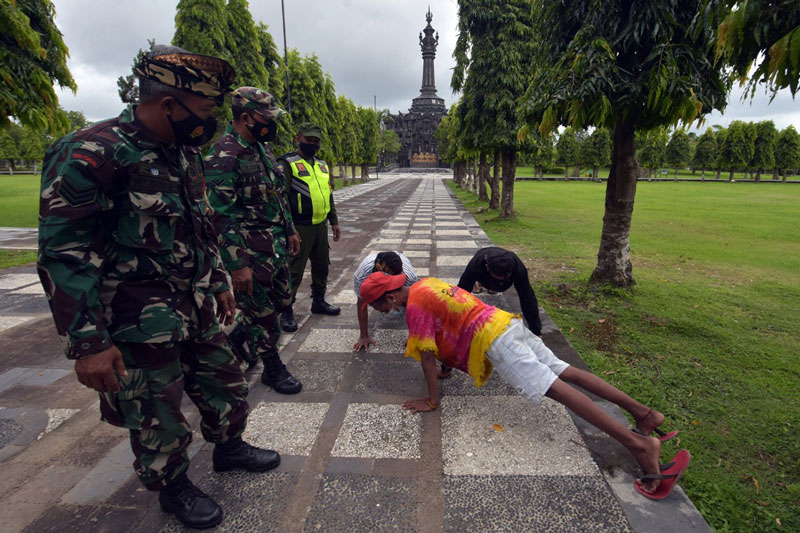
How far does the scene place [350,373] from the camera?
359 centimetres

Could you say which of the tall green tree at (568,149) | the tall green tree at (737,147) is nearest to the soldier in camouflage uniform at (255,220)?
the tall green tree at (568,149)

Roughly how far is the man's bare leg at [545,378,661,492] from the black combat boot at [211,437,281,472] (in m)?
1.84

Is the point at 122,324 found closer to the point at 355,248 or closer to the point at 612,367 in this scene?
the point at 612,367

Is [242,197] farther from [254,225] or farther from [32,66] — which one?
[32,66]

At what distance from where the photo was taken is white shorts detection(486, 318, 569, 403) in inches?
96.2

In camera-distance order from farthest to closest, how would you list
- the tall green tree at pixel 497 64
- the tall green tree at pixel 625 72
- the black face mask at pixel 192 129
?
the tall green tree at pixel 497 64 → the tall green tree at pixel 625 72 → the black face mask at pixel 192 129

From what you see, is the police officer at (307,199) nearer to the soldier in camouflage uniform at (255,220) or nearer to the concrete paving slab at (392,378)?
the soldier in camouflage uniform at (255,220)

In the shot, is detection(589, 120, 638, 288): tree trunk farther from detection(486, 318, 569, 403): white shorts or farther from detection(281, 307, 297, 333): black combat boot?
detection(281, 307, 297, 333): black combat boot

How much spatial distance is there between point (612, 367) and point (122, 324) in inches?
150

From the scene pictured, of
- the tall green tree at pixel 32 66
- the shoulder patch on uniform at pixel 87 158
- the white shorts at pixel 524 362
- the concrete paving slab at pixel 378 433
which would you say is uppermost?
the tall green tree at pixel 32 66

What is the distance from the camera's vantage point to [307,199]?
4285 millimetres

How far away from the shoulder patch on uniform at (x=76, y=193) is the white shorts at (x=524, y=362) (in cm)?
226

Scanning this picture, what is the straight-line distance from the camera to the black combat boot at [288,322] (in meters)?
4.47

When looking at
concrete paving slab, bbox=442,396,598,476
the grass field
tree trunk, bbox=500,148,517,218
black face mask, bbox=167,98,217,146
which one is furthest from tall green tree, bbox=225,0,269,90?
concrete paving slab, bbox=442,396,598,476
